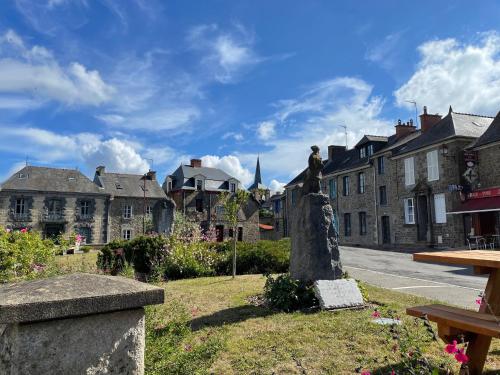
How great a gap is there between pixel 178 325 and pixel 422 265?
11.8 m

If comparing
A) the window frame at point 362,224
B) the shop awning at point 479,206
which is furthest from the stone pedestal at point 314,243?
the window frame at point 362,224

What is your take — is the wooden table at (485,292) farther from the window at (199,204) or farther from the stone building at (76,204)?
the window at (199,204)

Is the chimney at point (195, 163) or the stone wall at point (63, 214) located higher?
the chimney at point (195, 163)

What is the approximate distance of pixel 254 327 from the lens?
5.20 metres

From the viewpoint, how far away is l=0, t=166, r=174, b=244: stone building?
31281 mm

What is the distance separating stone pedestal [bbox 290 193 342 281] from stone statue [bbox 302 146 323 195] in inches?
6.2

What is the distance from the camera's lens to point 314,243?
661 cm

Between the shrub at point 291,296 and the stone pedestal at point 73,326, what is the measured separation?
177 inches

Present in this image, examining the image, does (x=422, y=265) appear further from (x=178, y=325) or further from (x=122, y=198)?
(x=122, y=198)

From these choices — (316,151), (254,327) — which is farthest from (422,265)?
(254,327)

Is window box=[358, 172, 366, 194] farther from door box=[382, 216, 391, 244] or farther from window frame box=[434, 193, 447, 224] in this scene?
window frame box=[434, 193, 447, 224]

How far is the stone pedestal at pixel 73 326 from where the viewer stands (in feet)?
5.53

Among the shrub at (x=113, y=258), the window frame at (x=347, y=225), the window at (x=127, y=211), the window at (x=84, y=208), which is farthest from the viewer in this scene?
the window at (x=127, y=211)

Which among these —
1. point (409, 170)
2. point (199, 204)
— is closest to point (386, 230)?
point (409, 170)
